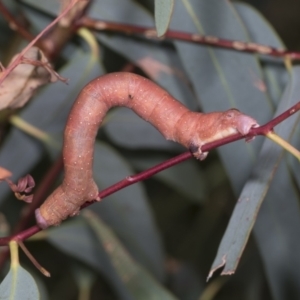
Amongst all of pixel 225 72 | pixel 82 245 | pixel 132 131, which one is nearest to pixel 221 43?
pixel 225 72

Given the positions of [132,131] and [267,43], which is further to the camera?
[132,131]

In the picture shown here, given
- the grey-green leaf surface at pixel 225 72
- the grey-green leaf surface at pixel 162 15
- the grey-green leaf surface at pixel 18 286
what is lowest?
the grey-green leaf surface at pixel 18 286

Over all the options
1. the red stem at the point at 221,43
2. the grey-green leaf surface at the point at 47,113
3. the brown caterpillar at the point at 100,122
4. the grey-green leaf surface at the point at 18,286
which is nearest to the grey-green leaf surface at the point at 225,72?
the red stem at the point at 221,43

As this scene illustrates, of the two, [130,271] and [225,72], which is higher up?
[225,72]

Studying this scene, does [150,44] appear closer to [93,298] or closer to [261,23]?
[261,23]

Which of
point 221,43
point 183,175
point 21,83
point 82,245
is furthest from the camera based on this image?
point 183,175

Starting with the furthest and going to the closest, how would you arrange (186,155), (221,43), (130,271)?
(130,271), (221,43), (186,155)

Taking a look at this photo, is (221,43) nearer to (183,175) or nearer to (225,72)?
(225,72)

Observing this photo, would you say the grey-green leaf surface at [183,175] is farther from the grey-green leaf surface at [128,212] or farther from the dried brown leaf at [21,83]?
the dried brown leaf at [21,83]
